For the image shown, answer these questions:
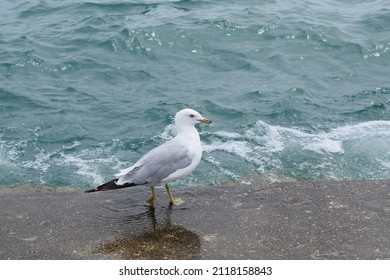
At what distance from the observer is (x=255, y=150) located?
9258 millimetres

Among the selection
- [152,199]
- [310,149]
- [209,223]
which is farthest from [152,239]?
[310,149]

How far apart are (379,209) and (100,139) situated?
5.63 metres

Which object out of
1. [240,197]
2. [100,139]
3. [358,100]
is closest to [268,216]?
[240,197]

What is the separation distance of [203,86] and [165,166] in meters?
6.45

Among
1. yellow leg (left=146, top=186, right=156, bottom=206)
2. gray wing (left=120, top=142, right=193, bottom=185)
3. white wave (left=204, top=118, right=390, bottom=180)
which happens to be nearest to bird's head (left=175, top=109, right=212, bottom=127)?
gray wing (left=120, top=142, right=193, bottom=185)

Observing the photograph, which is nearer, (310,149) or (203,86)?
(310,149)

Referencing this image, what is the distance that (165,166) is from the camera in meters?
5.54

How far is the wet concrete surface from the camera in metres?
4.84

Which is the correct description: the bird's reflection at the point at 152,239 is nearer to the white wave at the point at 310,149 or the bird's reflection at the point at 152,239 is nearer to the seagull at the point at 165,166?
the seagull at the point at 165,166

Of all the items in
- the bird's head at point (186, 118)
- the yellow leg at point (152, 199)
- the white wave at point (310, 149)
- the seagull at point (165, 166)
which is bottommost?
the white wave at point (310, 149)

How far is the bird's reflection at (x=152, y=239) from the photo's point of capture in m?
4.80

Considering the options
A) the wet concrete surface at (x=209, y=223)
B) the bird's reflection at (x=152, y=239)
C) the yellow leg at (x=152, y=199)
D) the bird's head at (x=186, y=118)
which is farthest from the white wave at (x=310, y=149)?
the bird's reflection at (x=152, y=239)

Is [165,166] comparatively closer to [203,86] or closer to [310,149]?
[310,149]
